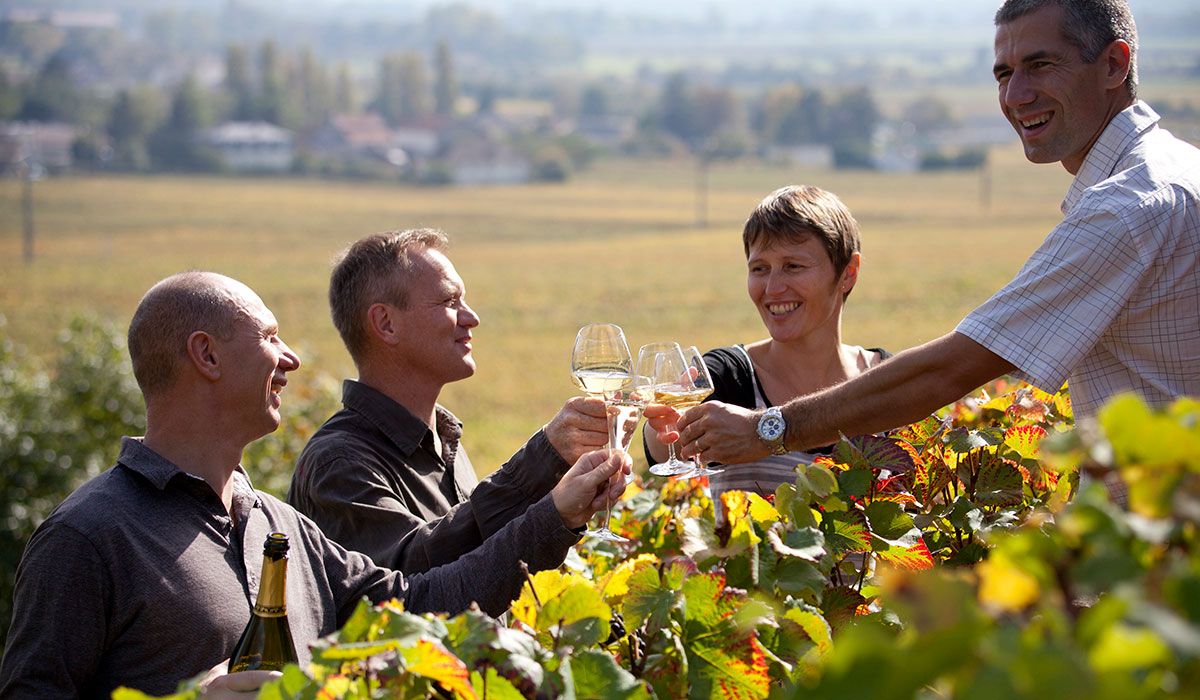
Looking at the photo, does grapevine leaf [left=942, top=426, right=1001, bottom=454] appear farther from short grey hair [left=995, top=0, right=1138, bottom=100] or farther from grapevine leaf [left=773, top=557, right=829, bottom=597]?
short grey hair [left=995, top=0, right=1138, bottom=100]

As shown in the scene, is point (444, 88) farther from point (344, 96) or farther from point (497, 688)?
point (497, 688)

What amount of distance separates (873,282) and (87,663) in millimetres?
42605

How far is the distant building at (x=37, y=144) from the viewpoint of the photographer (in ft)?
259

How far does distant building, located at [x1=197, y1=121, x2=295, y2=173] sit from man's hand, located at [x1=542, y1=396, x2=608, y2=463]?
9579 centimetres

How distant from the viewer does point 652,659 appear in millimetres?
1417

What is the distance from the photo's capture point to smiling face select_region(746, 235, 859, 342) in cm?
332

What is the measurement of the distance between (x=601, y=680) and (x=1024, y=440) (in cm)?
117

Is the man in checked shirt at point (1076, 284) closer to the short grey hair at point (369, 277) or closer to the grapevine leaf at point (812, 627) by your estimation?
the short grey hair at point (369, 277)

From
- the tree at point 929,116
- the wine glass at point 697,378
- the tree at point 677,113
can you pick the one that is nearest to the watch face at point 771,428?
the wine glass at point 697,378

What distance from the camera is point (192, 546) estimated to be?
2.21 meters

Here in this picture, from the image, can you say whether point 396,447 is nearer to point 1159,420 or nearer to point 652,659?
point 652,659

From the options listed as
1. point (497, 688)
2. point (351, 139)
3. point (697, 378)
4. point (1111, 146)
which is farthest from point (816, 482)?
point (351, 139)

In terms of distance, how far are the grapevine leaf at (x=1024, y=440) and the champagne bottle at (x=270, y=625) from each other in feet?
4.22

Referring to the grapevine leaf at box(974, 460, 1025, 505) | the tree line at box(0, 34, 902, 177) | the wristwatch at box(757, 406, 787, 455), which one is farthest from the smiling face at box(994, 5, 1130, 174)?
the tree line at box(0, 34, 902, 177)
